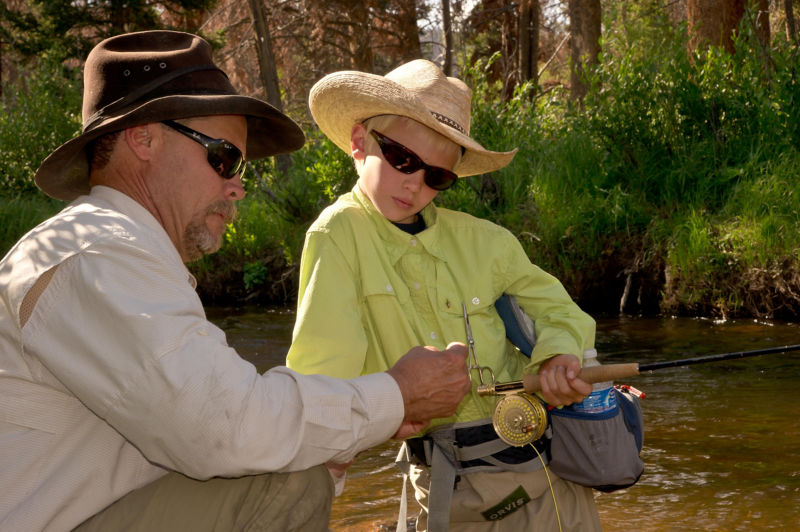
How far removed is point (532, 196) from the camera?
907cm

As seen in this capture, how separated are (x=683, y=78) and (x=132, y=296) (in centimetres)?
742

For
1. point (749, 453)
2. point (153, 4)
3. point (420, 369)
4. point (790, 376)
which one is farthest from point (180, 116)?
point (153, 4)

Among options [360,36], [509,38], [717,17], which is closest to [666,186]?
[717,17]

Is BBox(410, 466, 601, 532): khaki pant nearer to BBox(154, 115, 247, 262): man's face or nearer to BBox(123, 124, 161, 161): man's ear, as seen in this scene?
BBox(154, 115, 247, 262): man's face

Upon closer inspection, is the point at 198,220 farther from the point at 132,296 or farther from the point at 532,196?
the point at 532,196

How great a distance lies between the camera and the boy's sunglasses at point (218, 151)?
7.73ft

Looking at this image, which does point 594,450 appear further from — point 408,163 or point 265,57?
point 265,57

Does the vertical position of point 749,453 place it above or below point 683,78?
below

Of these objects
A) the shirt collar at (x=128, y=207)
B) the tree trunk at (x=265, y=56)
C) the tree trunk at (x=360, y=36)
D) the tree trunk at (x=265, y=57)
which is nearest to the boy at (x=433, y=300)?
the shirt collar at (x=128, y=207)

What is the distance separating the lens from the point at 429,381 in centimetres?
223

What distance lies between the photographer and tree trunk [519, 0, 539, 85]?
16.7 meters

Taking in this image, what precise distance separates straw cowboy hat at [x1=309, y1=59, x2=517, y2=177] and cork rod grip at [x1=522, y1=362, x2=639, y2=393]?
795 mm

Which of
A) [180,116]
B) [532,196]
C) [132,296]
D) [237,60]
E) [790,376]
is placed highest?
[237,60]

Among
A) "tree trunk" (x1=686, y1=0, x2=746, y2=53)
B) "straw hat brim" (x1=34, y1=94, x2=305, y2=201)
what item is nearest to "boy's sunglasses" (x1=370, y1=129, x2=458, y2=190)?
"straw hat brim" (x1=34, y1=94, x2=305, y2=201)
